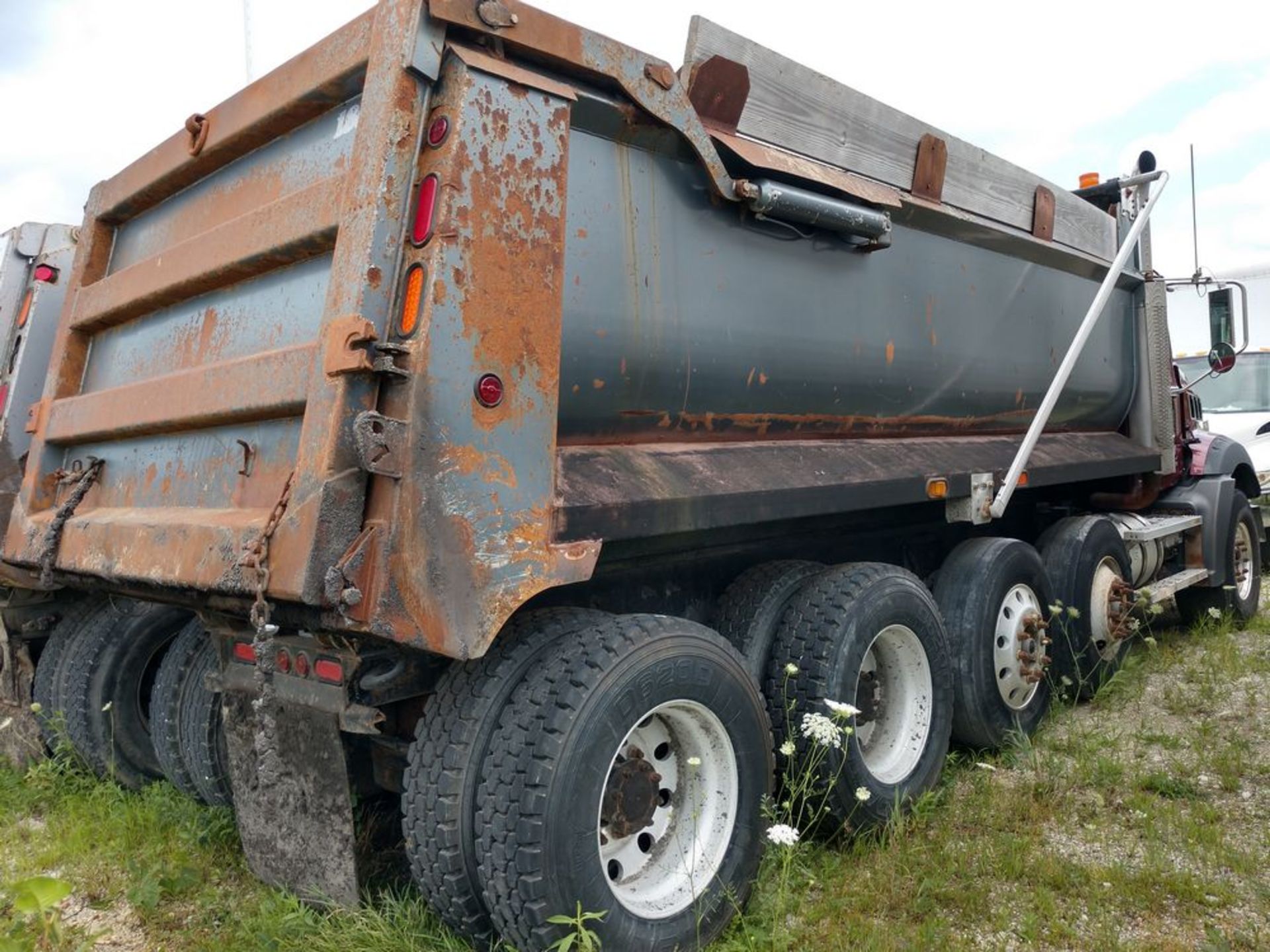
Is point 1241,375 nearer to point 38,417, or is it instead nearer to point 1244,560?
point 1244,560

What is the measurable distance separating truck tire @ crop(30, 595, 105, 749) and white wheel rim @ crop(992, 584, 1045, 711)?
3671 millimetres

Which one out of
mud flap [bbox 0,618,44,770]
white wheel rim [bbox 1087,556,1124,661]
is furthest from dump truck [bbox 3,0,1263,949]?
white wheel rim [bbox 1087,556,1124,661]

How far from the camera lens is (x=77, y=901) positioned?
117 inches

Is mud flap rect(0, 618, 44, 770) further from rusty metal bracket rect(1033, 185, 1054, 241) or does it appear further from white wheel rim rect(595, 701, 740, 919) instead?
rusty metal bracket rect(1033, 185, 1054, 241)

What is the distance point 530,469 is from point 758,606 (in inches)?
48.6

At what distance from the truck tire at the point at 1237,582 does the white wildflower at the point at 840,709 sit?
433cm

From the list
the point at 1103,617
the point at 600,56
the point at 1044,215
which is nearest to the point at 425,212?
the point at 600,56

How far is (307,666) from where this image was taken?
7.79 ft

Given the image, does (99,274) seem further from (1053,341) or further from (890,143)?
(1053,341)

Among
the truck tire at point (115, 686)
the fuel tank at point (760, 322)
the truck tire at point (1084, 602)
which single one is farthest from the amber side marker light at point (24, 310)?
the truck tire at point (1084, 602)

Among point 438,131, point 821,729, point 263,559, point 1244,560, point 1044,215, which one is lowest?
point 821,729

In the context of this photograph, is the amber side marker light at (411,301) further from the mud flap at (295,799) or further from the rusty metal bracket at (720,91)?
the rusty metal bracket at (720,91)

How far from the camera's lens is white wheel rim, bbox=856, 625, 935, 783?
341cm

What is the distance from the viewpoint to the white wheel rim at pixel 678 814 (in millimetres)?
2477
